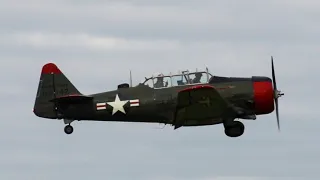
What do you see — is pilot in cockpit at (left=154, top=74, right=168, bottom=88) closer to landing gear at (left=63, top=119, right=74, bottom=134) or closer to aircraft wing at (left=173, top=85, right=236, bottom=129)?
aircraft wing at (left=173, top=85, right=236, bottom=129)

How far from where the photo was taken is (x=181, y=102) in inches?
1025

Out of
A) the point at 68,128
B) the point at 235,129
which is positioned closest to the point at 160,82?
the point at 235,129

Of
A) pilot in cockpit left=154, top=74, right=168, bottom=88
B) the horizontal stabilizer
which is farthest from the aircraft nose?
the horizontal stabilizer

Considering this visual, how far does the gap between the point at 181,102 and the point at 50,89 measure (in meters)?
5.05

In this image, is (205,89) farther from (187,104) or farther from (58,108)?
(58,108)

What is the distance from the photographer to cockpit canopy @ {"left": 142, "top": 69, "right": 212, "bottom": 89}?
88.0 feet

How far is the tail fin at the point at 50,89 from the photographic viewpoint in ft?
92.7

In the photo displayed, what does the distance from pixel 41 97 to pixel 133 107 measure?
3293mm

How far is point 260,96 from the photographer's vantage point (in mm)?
26641

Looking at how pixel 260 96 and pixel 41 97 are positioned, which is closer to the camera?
pixel 260 96

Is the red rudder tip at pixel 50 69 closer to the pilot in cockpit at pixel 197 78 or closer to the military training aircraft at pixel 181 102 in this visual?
the military training aircraft at pixel 181 102

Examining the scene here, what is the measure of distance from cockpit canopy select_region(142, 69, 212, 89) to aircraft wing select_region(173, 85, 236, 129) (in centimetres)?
46

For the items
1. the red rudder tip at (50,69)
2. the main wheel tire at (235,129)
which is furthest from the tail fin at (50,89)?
the main wheel tire at (235,129)

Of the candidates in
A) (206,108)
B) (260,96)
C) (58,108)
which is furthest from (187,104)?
(58,108)
